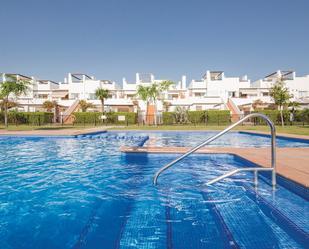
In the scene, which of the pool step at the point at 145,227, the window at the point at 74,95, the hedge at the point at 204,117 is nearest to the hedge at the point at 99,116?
the hedge at the point at 204,117

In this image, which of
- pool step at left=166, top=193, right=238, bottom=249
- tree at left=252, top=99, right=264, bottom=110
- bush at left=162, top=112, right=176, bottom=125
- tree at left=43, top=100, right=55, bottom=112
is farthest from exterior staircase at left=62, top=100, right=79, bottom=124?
pool step at left=166, top=193, right=238, bottom=249

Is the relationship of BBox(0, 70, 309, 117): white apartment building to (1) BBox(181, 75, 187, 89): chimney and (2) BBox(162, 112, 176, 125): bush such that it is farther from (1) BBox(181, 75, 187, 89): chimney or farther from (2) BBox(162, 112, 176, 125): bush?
(2) BBox(162, 112, 176, 125): bush

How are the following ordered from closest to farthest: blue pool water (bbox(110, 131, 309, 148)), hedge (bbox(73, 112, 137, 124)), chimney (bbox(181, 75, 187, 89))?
blue pool water (bbox(110, 131, 309, 148)) < hedge (bbox(73, 112, 137, 124)) < chimney (bbox(181, 75, 187, 89))

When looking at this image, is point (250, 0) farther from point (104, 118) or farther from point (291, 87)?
point (291, 87)

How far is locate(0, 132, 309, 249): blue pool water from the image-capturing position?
11.9ft

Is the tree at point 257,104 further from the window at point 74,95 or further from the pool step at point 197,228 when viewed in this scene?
the pool step at point 197,228

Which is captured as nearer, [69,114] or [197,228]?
[197,228]

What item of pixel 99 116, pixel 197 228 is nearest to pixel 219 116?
pixel 99 116

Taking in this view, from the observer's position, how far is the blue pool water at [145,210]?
3.62 meters

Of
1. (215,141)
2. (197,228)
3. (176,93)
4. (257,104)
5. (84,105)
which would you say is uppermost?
(176,93)

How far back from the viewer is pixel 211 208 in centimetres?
484

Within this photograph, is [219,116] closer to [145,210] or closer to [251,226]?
[145,210]

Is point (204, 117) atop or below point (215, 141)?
atop

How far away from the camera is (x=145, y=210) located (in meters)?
4.84
